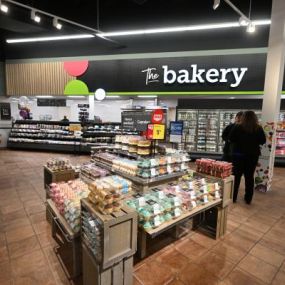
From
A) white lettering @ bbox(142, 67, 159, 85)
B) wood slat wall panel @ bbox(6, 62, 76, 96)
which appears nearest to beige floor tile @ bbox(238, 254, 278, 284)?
white lettering @ bbox(142, 67, 159, 85)

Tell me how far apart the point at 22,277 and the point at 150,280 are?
1.36 metres

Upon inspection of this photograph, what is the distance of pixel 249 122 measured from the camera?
3.98m

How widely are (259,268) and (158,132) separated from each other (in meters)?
1.99

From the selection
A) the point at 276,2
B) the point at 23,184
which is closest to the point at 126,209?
the point at 23,184

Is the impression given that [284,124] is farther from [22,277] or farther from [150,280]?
[22,277]

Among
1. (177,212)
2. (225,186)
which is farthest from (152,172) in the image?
(225,186)

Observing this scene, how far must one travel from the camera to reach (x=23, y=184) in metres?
5.13

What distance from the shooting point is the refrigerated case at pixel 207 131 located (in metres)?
7.76

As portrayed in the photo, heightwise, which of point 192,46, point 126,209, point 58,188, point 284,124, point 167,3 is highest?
point 167,3

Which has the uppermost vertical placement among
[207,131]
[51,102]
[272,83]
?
[272,83]

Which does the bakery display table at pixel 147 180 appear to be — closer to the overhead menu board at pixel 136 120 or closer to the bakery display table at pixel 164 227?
the bakery display table at pixel 164 227

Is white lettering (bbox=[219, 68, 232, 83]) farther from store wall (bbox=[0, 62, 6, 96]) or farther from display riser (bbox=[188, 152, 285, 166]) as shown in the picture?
store wall (bbox=[0, 62, 6, 96])

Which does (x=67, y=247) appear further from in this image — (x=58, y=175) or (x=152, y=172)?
(x=152, y=172)

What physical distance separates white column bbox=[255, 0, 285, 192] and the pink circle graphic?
6491 mm
